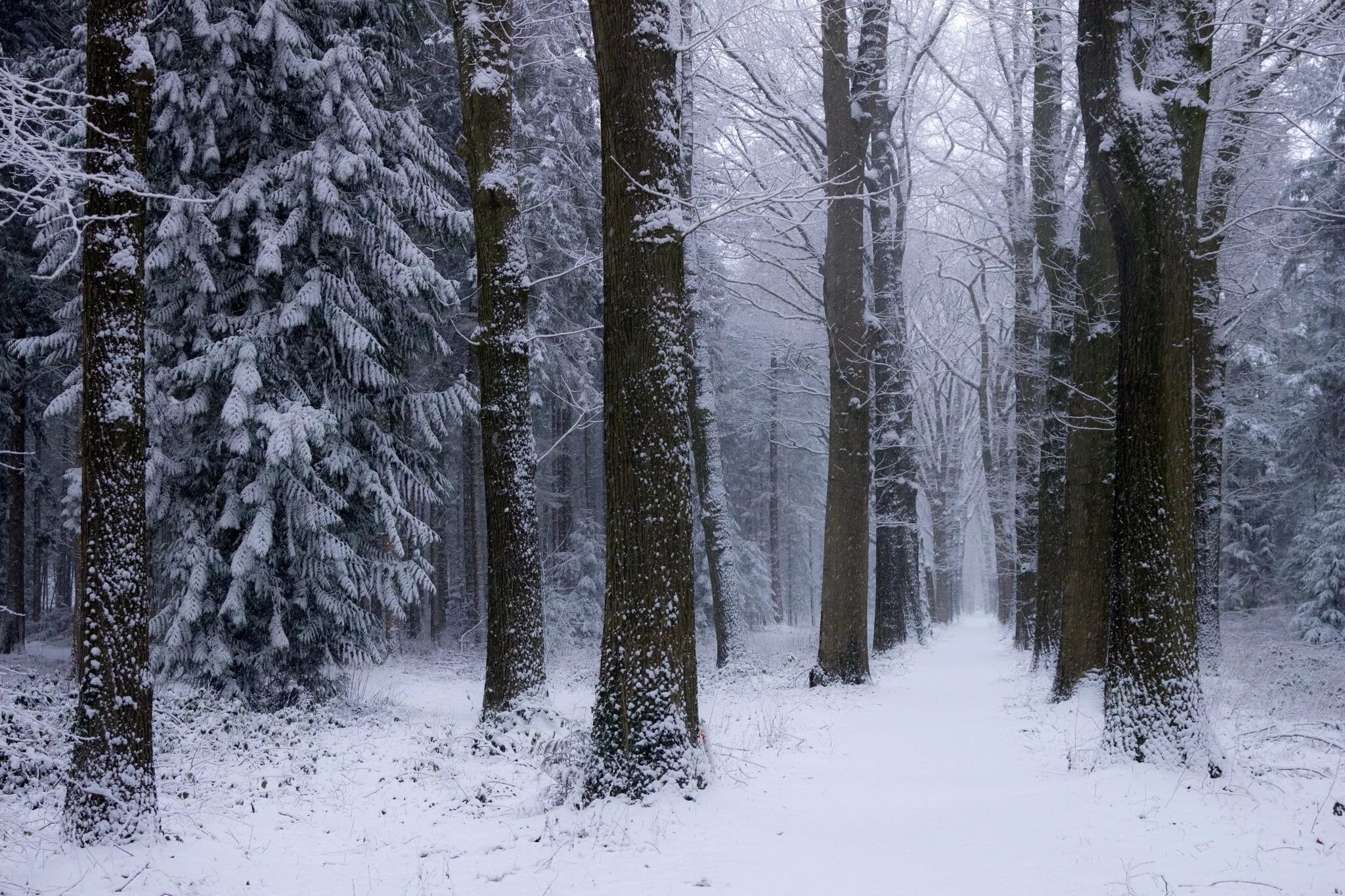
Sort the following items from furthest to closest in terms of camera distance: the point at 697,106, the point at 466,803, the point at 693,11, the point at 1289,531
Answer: the point at 1289,531 → the point at 697,106 → the point at 693,11 → the point at 466,803

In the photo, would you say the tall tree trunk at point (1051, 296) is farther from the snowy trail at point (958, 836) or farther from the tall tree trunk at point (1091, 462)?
the snowy trail at point (958, 836)

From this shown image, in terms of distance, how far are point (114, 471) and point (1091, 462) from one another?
10861mm

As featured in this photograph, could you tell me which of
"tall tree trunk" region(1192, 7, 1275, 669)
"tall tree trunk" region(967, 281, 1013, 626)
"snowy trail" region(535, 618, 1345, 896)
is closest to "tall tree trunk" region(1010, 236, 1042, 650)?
"tall tree trunk" region(967, 281, 1013, 626)

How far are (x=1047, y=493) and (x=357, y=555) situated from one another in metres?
11.2

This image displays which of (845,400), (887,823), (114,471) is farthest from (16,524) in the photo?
(887,823)

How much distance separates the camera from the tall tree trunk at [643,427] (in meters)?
6.20

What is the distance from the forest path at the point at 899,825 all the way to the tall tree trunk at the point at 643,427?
2.36 feet

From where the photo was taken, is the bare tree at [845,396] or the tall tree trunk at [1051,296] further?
the bare tree at [845,396]

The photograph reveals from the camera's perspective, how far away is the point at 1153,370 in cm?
715

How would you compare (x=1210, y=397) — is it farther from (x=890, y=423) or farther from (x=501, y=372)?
(x=501, y=372)

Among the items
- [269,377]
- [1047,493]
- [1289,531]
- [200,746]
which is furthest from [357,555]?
[1289,531]

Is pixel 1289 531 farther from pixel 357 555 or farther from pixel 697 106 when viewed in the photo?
pixel 357 555

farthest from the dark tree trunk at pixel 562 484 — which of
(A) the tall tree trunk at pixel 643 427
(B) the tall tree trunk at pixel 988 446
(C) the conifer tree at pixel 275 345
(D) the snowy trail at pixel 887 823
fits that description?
(A) the tall tree trunk at pixel 643 427

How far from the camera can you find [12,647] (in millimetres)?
18234
